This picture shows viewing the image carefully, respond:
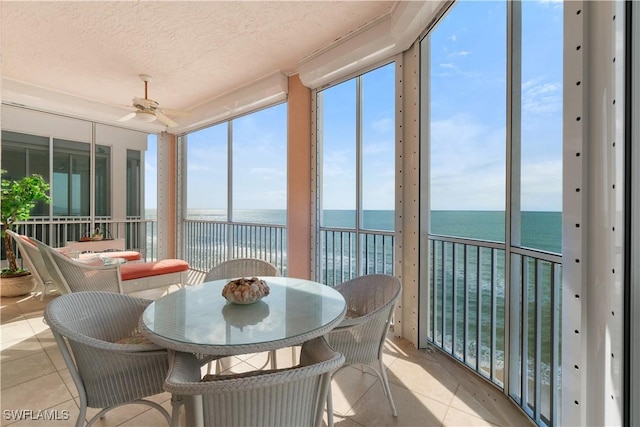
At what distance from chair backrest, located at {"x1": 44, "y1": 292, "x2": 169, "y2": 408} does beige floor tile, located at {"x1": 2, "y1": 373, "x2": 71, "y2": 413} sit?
83 cm

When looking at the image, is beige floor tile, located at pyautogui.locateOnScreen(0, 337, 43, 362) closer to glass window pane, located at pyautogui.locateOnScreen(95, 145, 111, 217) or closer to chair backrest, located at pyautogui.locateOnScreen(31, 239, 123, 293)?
chair backrest, located at pyautogui.locateOnScreen(31, 239, 123, 293)

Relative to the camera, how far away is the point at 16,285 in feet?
11.8

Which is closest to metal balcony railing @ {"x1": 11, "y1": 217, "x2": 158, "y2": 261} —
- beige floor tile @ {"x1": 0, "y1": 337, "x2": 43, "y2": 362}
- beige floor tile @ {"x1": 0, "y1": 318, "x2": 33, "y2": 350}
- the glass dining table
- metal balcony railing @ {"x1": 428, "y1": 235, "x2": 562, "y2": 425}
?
beige floor tile @ {"x1": 0, "y1": 318, "x2": 33, "y2": 350}

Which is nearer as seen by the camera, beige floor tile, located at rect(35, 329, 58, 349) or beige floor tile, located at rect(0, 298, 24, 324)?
beige floor tile, located at rect(35, 329, 58, 349)

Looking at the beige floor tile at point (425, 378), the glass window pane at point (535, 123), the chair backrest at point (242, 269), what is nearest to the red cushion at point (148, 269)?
the chair backrest at point (242, 269)

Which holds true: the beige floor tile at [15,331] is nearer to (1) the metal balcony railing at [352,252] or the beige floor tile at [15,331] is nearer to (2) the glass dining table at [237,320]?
(2) the glass dining table at [237,320]

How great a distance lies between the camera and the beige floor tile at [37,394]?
1.67 metres

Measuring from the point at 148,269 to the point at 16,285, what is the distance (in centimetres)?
202

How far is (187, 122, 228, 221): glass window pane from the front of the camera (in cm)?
497

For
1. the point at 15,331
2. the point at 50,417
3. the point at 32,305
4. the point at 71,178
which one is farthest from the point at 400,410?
the point at 71,178

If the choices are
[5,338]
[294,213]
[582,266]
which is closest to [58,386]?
[5,338]

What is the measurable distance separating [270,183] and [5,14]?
410 inches

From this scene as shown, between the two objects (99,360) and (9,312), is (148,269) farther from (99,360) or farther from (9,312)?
(99,360)

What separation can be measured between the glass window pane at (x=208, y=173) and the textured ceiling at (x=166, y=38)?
137 cm
